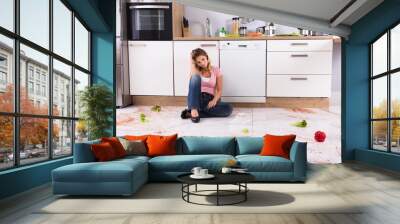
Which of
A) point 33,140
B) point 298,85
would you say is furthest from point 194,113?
point 33,140

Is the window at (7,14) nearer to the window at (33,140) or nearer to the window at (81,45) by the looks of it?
the window at (33,140)

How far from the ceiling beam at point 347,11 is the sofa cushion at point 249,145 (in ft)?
7.83

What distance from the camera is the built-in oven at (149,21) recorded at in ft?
28.0

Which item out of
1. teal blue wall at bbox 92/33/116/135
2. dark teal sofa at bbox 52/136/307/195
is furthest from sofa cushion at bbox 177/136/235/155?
teal blue wall at bbox 92/33/116/135

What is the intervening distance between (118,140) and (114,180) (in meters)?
1.53

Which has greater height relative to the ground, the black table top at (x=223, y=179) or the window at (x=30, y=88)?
the window at (x=30, y=88)

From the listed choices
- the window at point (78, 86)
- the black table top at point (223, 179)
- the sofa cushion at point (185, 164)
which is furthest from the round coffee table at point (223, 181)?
the window at point (78, 86)

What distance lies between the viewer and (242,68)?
28.5 feet

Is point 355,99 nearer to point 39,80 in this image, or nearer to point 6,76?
point 39,80

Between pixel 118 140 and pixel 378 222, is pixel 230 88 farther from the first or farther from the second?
pixel 378 222

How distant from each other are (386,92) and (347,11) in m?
1.85

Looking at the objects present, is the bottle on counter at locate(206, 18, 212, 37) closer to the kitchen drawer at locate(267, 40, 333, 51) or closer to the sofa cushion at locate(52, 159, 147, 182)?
the kitchen drawer at locate(267, 40, 333, 51)

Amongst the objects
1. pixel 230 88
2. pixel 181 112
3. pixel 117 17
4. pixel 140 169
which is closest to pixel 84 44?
pixel 117 17

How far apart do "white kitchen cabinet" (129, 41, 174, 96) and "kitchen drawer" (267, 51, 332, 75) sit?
2014 millimetres
